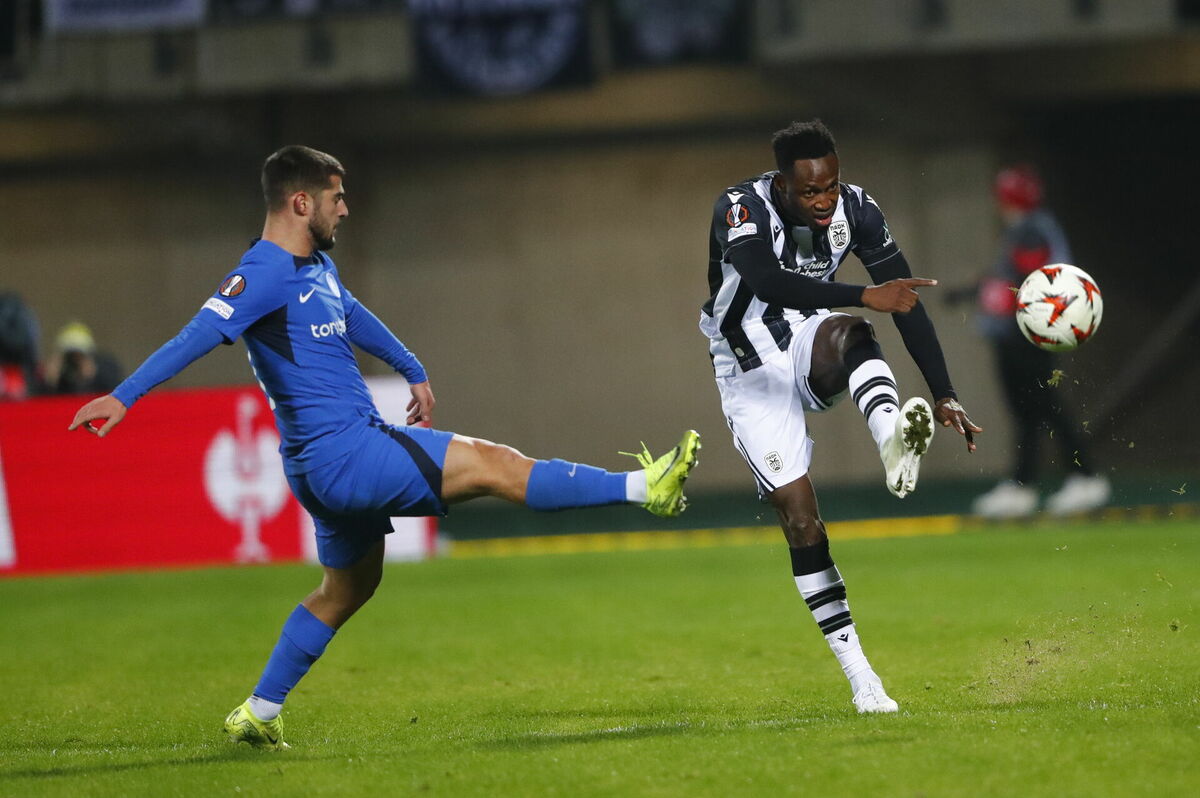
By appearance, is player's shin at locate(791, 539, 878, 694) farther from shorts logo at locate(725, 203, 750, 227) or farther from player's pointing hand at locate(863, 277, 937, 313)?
shorts logo at locate(725, 203, 750, 227)

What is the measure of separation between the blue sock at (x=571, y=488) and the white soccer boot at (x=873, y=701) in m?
1.30

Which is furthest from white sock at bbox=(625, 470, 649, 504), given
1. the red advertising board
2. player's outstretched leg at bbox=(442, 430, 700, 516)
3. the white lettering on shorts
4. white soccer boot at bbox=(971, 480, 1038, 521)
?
A: white soccer boot at bbox=(971, 480, 1038, 521)

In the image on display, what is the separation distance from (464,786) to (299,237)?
2.02m

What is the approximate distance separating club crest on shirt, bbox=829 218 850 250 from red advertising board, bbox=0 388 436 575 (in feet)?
23.9

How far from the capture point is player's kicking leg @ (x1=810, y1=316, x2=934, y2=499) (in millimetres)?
5738

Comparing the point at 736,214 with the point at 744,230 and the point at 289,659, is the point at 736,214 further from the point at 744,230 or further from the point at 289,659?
the point at 289,659

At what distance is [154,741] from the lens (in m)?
6.18

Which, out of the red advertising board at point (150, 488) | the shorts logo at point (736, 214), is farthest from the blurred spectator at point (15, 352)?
the shorts logo at point (736, 214)

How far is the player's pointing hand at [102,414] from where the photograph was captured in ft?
16.8

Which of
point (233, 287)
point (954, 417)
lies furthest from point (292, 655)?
point (954, 417)

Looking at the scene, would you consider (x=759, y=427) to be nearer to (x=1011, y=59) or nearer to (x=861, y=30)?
(x=861, y=30)

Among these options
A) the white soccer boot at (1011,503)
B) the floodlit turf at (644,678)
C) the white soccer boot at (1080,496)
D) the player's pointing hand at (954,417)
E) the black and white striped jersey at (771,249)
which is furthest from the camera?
the white soccer boot at (1011,503)

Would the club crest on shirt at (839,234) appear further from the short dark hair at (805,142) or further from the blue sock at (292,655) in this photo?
the blue sock at (292,655)

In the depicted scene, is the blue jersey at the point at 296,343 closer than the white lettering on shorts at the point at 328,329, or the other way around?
the blue jersey at the point at 296,343
